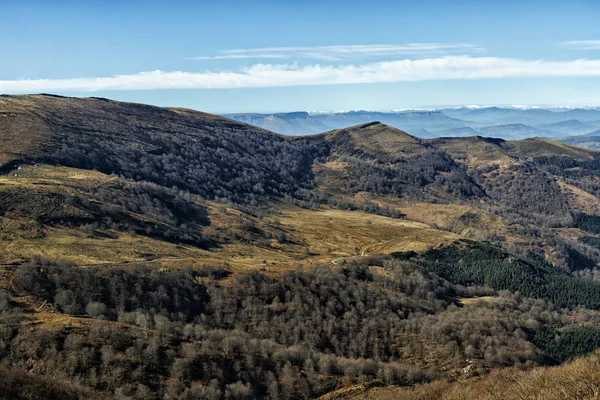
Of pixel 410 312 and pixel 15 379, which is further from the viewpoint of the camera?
pixel 410 312

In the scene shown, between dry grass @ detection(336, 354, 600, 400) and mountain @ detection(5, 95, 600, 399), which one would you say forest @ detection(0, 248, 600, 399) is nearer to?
mountain @ detection(5, 95, 600, 399)

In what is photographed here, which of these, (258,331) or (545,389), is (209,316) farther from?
(545,389)

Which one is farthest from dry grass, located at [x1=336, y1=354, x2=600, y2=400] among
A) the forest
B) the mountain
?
the forest

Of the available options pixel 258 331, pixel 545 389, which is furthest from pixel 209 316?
pixel 545 389

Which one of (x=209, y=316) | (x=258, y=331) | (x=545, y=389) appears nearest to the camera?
(x=545, y=389)

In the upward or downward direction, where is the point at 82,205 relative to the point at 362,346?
upward

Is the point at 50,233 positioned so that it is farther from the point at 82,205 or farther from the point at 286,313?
the point at 286,313

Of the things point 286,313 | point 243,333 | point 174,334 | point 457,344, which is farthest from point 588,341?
point 174,334

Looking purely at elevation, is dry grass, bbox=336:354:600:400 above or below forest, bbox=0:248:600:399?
above

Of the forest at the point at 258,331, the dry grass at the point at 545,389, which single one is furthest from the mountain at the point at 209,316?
the dry grass at the point at 545,389

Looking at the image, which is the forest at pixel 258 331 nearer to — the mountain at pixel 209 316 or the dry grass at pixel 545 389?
the mountain at pixel 209 316

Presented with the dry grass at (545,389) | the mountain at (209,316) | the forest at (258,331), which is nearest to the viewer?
the dry grass at (545,389)
